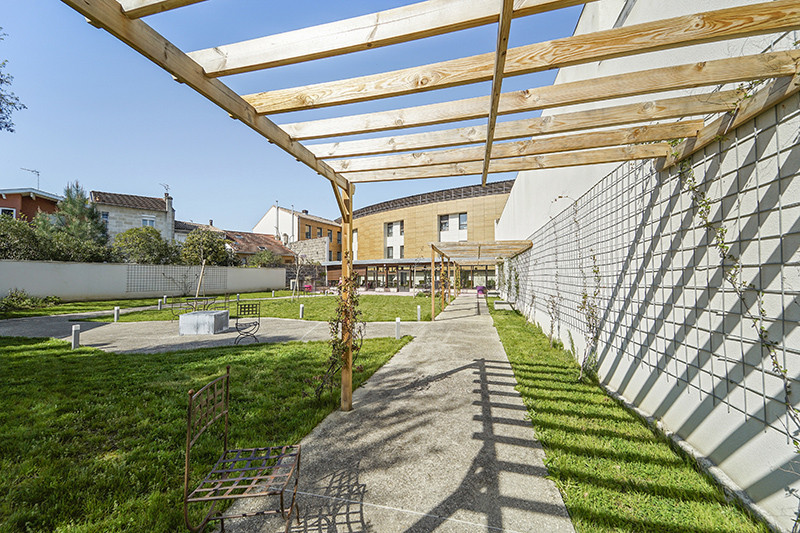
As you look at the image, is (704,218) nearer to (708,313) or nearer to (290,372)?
(708,313)

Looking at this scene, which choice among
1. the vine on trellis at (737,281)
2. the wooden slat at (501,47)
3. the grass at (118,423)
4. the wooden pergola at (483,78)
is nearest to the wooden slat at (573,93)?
the wooden pergola at (483,78)

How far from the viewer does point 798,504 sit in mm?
1992

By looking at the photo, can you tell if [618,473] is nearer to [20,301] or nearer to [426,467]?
[426,467]

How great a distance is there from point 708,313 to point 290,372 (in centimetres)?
595

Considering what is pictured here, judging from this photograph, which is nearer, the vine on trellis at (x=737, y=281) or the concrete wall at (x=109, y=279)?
the vine on trellis at (x=737, y=281)

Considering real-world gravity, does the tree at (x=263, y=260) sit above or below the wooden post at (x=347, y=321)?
above

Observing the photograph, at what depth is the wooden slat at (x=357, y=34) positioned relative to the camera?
5.78 feet

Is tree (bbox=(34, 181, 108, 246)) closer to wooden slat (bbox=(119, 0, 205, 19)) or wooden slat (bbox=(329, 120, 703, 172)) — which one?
wooden slat (bbox=(329, 120, 703, 172))

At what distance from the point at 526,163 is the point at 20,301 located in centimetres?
2269

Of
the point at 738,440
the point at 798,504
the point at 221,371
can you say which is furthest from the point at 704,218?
the point at 221,371

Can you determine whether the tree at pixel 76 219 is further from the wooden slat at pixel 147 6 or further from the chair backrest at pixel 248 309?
the wooden slat at pixel 147 6

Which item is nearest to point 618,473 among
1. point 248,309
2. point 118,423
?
point 118,423

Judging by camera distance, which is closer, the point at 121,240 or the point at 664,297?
the point at 664,297

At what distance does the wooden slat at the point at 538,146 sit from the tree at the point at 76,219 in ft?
99.8
